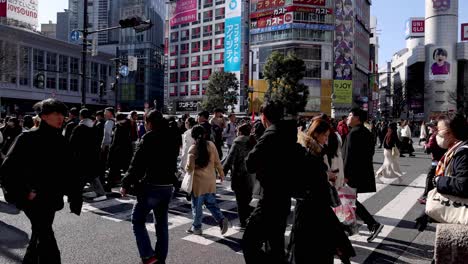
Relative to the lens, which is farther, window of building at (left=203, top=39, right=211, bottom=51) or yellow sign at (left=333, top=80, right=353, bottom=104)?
window of building at (left=203, top=39, right=211, bottom=51)

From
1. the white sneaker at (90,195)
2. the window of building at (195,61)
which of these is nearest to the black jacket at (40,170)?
the white sneaker at (90,195)

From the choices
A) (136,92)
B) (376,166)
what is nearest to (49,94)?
(136,92)

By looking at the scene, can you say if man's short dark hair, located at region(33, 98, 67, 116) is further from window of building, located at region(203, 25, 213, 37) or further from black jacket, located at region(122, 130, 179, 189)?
window of building, located at region(203, 25, 213, 37)

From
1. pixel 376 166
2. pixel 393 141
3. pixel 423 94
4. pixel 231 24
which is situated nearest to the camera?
pixel 393 141

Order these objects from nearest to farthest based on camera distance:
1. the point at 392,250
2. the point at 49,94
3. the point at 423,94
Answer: the point at 392,250 → the point at 49,94 → the point at 423,94

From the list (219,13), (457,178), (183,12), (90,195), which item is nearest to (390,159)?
(90,195)

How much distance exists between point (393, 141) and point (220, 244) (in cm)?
879

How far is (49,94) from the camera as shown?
Result: 58281mm

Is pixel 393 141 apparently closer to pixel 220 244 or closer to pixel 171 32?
pixel 220 244

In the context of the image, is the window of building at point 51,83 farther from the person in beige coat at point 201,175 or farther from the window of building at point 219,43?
the person in beige coat at point 201,175

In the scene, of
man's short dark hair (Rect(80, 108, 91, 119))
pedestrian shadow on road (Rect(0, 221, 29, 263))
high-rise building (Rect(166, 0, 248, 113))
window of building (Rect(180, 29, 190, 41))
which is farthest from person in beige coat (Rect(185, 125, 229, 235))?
window of building (Rect(180, 29, 190, 41))

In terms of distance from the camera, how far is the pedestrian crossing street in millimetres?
5867

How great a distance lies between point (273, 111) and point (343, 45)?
2442 inches

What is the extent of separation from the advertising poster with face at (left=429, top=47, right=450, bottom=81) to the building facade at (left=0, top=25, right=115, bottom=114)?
73797 millimetres
